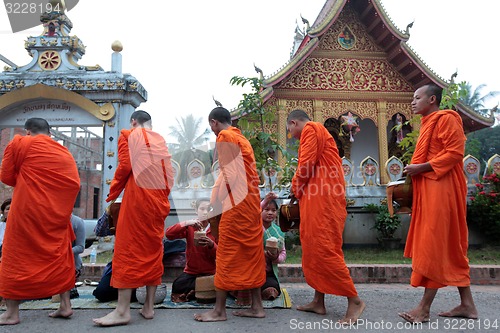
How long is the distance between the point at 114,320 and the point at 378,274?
3.28 m

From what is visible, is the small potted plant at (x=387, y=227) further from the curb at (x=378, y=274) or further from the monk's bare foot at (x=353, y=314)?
the monk's bare foot at (x=353, y=314)

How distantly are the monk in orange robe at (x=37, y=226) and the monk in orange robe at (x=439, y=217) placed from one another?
260cm

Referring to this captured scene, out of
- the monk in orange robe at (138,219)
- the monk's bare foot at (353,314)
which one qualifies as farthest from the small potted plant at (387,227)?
the monk in orange robe at (138,219)

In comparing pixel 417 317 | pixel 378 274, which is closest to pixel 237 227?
pixel 417 317

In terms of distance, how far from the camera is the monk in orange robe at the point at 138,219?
2.89 metres

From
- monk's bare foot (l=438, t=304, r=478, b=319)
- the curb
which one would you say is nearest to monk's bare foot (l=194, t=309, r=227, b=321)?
monk's bare foot (l=438, t=304, r=478, b=319)

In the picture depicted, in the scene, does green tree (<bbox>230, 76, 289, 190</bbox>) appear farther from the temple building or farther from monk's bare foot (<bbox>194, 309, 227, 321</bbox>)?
the temple building

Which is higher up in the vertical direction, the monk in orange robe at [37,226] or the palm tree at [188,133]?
the palm tree at [188,133]

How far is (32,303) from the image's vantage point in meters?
3.62

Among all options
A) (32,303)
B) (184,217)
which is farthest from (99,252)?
(32,303)

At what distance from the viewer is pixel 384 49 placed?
11.8 metres

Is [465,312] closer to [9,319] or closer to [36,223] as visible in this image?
[36,223]

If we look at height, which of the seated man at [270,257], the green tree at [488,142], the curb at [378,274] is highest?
the green tree at [488,142]

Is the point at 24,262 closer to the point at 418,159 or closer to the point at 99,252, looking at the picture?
the point at 418,159
